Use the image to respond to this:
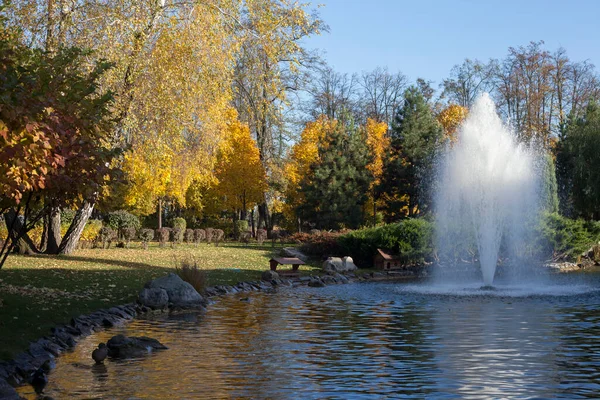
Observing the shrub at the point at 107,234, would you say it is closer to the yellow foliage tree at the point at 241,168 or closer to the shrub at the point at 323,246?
the shrub at the point at 323,246

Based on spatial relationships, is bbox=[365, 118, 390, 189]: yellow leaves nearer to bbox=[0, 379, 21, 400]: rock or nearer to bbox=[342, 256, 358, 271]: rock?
bbox=[342, 256, 358, 271]: rock

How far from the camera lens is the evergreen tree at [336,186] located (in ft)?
157

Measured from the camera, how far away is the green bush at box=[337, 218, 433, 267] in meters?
34.1

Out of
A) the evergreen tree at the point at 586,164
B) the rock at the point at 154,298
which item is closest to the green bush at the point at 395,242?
the evergreen tree at the point at 586,164

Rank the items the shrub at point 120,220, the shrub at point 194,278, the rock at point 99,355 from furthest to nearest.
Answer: the shrub at point 120,220
the shrub at point 194,278
the rock at point 99,355

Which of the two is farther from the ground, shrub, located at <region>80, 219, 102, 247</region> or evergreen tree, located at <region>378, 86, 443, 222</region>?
evergreen tree, located at <region>378, 86, 443, 222</region>

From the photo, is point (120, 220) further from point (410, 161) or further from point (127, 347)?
point (127, 347)

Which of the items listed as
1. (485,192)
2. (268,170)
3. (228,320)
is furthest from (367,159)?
(228,320)

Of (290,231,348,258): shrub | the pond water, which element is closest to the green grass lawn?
the pond water

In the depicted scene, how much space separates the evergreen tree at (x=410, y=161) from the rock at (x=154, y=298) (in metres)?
31.1

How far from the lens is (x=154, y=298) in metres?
18.7

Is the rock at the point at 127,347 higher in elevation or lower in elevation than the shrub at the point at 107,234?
lower

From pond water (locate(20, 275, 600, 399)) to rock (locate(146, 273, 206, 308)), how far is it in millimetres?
492

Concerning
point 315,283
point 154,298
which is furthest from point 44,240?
point 154,298
